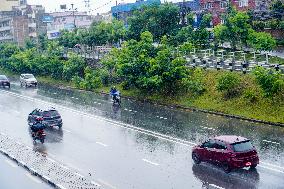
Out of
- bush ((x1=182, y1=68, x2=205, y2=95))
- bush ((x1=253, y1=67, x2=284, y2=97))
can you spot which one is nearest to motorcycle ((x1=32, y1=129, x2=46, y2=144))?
bush ((x1=182, y1=68, x2=205, y2=95))

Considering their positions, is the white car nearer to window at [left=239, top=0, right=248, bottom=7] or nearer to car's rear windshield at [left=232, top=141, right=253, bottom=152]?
window at [left=239, top=0, right=248, bottom=7]

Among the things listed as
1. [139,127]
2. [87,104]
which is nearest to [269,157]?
[139,127]

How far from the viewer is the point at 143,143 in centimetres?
2408

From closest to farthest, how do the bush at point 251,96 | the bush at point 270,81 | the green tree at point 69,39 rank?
the bush at point 270,81 → the bush at point 251,96 → the green tree at point 69,39

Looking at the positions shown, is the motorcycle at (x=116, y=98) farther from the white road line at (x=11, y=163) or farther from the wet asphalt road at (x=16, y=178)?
the wet asphalt road at (x=16, y=178)

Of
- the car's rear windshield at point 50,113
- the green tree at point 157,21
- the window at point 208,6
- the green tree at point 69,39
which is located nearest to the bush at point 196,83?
the car's rear windshield at point 50,113

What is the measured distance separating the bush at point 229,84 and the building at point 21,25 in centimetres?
8389

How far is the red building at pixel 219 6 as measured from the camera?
62656 millimetres

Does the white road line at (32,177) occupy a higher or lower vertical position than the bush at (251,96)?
lower

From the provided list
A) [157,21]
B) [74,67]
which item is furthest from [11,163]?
[157,21]

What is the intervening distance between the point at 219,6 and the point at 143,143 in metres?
48.2

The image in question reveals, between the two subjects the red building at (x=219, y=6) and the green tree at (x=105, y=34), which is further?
the red building at (x=219, y=6)

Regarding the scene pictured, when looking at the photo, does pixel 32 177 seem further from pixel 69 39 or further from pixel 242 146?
pixel 69 39

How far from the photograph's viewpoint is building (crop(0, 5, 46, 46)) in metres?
108
